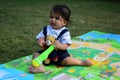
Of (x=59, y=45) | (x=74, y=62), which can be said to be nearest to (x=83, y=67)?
(x=74, y=62)

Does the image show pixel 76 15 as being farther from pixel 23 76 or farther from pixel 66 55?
pixel 23 76

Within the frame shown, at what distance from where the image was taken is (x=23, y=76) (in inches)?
80.1

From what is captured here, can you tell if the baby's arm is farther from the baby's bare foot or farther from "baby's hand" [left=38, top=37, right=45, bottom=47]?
the baby's bare foot

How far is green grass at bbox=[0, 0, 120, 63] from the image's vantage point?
2.82 metres

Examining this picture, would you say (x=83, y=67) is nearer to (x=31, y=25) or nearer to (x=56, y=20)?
(x=56, y=20)

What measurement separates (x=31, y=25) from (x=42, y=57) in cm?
204

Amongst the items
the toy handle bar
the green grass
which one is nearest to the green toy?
the toy handle bar

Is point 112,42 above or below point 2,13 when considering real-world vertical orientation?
below

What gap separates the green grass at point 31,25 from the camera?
2.82 metres

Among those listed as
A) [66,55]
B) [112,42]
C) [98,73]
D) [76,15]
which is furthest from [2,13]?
[98,73]

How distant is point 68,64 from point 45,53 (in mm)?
262

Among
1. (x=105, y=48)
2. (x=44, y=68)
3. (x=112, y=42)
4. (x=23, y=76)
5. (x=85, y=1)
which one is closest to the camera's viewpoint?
(x=23, y=76)

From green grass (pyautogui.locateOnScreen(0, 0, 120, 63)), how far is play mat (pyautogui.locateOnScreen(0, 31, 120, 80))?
0.94ft

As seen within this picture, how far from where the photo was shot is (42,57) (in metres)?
2.09
